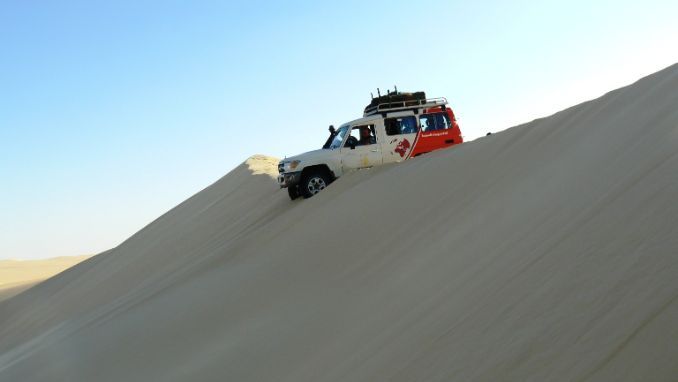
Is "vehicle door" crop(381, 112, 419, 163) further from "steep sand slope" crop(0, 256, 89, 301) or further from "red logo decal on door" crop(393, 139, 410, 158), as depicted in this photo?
"steep sand slope" crop(0, 256, 89, 301)

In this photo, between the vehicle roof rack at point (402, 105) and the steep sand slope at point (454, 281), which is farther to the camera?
the vehicle roof rack at point (402, 105)

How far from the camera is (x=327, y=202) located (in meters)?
11.1

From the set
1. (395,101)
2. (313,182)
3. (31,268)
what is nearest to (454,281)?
(313,182)

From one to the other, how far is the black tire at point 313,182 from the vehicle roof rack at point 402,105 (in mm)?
1740

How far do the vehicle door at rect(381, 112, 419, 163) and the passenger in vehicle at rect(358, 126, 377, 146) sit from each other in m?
0.21

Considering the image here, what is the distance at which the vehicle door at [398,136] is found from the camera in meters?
13.7

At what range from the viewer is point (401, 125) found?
13820mm

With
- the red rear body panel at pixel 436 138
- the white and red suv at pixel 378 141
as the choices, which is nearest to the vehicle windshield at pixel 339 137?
the white and red suv at pixel 378 141

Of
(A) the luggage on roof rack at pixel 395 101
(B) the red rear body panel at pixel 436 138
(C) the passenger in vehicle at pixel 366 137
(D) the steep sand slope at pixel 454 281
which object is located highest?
(A) the luggage on roof rack at pixel 395 101

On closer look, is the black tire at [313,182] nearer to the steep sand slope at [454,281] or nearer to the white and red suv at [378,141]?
the white and red suv at [378,141]

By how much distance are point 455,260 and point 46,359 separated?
5.84 m

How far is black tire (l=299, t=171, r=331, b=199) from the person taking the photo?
43.8 ft

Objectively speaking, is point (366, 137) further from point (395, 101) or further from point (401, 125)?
point (395, 101)

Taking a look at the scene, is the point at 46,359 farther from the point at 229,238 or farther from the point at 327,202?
the point at 229,238
